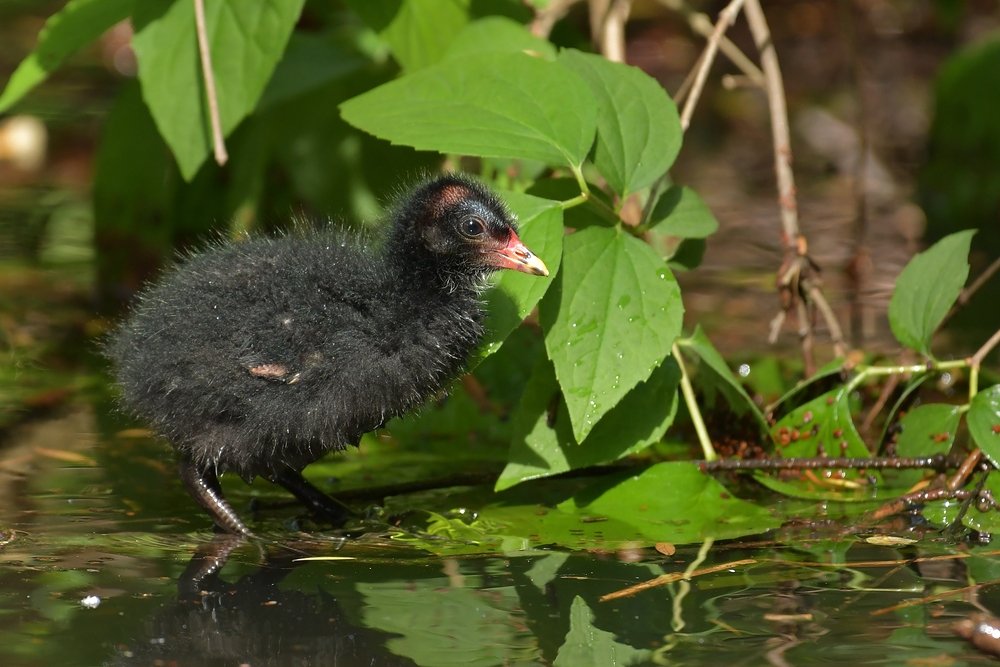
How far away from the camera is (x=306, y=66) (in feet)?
17.8

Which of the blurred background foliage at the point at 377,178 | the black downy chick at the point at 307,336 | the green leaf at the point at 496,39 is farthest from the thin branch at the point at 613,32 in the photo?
the black downy chick at the point at 307,336

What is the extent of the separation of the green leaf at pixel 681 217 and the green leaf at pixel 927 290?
2.20 ft

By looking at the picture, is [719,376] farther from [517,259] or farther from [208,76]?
[208,76]

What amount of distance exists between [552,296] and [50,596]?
1559 millimetres

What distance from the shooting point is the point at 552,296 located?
3475mm

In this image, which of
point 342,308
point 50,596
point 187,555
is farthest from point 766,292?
point 50,596

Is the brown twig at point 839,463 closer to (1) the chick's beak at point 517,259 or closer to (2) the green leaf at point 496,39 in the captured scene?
(1) the chick's beak at point 517,259

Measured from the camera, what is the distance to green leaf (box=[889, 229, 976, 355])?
12.3 feet

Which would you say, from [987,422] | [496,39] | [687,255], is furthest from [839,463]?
[496,39]

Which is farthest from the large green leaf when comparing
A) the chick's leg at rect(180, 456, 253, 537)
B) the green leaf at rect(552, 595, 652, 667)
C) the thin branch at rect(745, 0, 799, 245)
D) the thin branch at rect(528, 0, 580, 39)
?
the green leaf at rect(552, 595, 652, 667)

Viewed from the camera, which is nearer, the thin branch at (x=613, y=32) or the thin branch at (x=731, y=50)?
the thin branch at (x=731, y=50)

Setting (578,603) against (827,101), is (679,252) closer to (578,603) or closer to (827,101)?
(578,603)

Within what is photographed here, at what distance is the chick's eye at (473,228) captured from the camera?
11.3 ft

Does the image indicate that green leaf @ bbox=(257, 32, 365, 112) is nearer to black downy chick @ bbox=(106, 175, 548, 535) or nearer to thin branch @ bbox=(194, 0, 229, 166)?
thin branch @ bbox=(194, 0, 229, 166)
